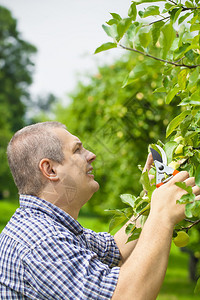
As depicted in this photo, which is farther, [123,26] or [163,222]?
[123,26]

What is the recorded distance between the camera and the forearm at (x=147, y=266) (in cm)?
113

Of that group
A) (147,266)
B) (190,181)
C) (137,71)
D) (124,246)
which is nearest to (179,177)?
(190,181)

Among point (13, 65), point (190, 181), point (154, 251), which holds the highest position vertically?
point (13, 65)

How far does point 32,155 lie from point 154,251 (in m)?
0.60

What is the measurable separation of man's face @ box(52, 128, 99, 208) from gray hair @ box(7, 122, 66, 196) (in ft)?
0.09

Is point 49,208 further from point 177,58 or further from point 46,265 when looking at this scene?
point 177,58

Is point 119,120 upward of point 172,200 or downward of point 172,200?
upward

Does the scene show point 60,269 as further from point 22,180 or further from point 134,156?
point 134,156

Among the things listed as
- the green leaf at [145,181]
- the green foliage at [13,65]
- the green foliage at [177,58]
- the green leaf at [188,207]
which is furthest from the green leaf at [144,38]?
the green foliage at [13,65]

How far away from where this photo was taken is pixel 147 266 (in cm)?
113

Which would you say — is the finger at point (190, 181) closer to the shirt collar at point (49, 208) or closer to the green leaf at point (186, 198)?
the green leaf at point (186, 198)

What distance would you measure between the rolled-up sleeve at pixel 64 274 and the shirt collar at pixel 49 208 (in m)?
0.18

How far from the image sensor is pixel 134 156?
15.6 feet

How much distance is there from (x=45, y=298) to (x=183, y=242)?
46cm
